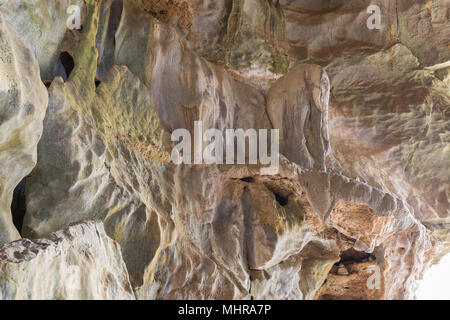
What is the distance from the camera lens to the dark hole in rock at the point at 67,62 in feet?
12.7

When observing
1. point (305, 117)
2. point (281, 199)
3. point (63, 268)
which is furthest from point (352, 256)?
point (63, 268)

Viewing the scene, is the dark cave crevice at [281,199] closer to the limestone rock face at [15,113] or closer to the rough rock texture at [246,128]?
the rough rock texture at [246,128]

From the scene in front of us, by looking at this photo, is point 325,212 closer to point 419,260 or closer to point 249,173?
point 249,173

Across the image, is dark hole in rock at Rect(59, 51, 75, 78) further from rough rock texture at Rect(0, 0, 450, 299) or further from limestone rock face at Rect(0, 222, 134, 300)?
limestone rock face at Rect(0, 222, 134, 300)

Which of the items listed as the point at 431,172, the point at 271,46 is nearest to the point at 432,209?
the point at 431,172

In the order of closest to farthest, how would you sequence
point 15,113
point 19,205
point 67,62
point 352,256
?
point 15,113, point 19,205, point 67,62, point 352,256

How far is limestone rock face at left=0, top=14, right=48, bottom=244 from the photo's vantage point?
7.93 feet

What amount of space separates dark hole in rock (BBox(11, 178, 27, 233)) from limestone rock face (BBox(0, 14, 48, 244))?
0.43 m

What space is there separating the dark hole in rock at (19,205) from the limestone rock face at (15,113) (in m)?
0.43

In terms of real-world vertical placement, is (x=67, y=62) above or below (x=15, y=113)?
above

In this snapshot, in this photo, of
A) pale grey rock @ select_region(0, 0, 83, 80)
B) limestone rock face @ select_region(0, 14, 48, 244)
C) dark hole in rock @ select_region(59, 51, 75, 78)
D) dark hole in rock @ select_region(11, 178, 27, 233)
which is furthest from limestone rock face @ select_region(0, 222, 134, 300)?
dark hole in rock @ select_region(59, 51, 75, 78)

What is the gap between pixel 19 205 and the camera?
3.28m

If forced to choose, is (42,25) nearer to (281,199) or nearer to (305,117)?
(305,117)

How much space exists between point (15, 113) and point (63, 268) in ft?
3.10
